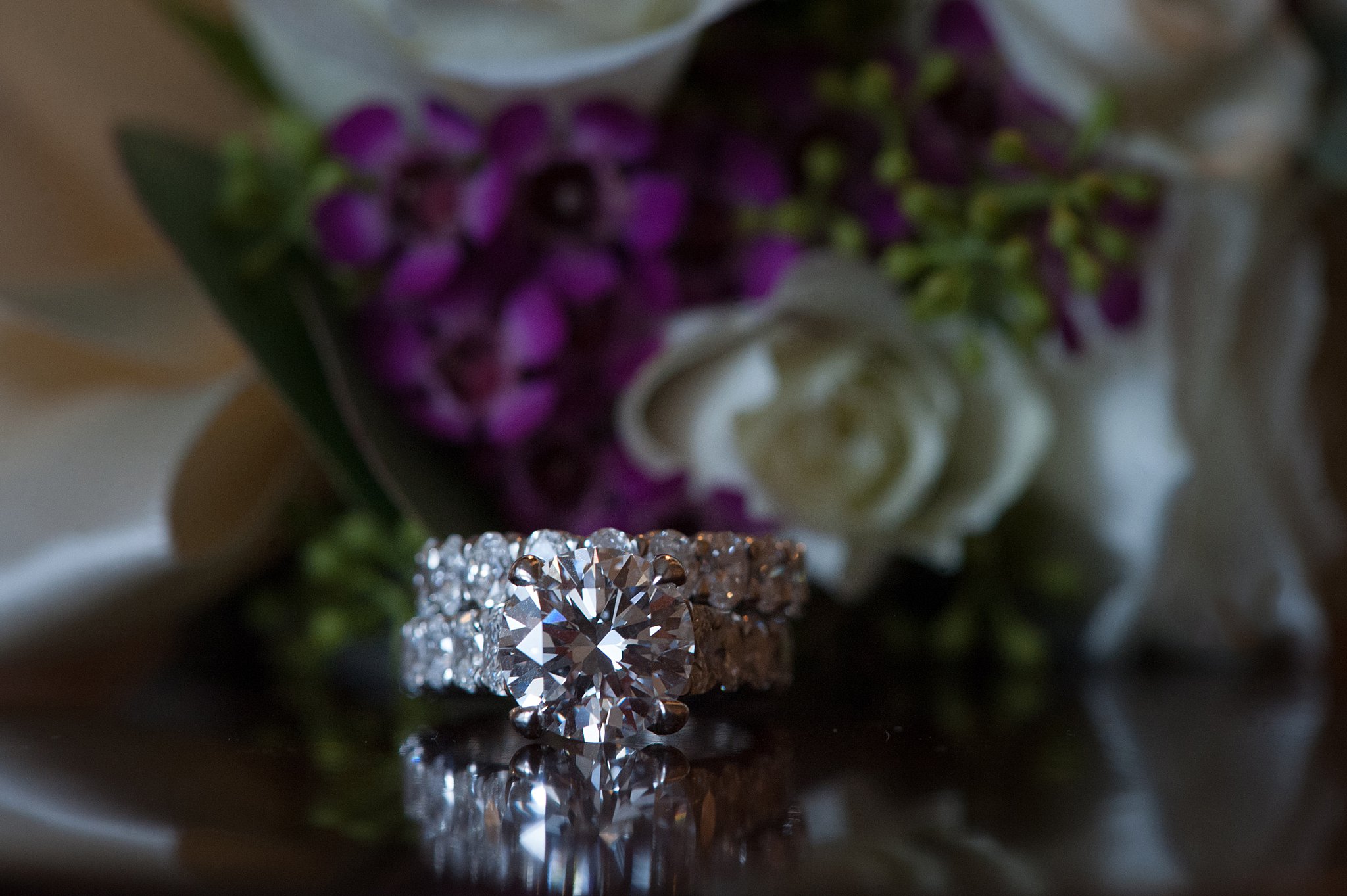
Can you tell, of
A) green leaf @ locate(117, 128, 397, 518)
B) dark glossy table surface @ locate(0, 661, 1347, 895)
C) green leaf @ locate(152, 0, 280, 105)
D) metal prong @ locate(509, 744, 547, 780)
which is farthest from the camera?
green leaf @ locate(152, 0, 280, 105)

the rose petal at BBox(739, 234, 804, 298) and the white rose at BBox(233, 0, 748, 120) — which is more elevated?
the white rose at BBox(233, 0, 748, 120)

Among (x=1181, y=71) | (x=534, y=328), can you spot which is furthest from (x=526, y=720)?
(x=1181, y=71)

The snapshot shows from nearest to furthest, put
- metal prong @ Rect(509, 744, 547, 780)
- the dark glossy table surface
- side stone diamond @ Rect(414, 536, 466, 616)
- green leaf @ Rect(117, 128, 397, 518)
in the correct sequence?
the dark glossy table surface → metal prong @ Rect(509, 744, 547, 780) → side stone diamond @ Rect(414, 536, 466, 616) → green leaf @ Rect(117, 128, 397, 518)

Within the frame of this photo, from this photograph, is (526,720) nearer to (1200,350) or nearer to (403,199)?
(403,199)

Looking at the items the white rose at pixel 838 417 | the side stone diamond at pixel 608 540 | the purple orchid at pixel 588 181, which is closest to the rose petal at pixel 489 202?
the purple orchid at pixel 588 181

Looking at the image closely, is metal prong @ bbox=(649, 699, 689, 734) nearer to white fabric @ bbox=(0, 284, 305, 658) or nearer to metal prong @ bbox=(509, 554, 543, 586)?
metal prong @ bbox=(509, 554, 543, 586)

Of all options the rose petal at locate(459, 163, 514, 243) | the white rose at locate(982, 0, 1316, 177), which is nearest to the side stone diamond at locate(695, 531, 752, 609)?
the rose petal at locate(459, 163, 514, 243)

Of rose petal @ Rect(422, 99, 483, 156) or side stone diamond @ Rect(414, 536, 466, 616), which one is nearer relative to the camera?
side stone diamond @ Rect(414, 536, 466, 616)
